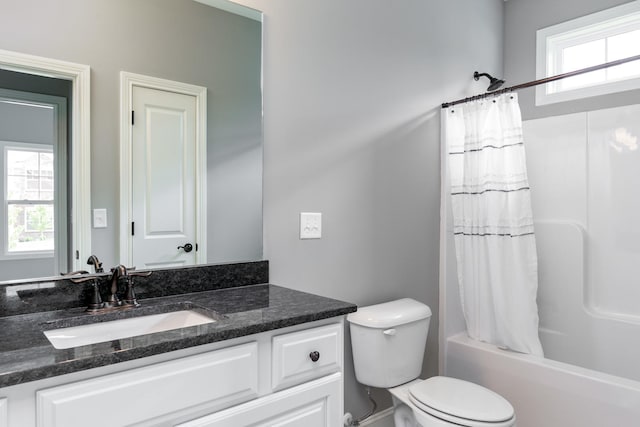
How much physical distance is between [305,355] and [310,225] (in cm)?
75

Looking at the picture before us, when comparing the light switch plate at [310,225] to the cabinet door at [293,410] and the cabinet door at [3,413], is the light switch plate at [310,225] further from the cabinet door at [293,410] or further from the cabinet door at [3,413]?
the cabinet door at [3,413]

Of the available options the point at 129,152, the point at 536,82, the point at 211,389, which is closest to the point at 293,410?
the point at 211,389

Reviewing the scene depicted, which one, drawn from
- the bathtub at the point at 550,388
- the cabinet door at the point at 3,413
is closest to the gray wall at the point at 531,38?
the bathtub at the point at 550,388

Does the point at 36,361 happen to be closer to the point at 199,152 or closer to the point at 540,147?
the point at 199,152

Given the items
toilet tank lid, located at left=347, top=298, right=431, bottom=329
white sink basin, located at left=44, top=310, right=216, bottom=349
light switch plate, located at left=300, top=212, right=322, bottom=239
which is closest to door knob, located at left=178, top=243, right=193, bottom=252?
white sink basin, located at left=44, top=310, right=216, bottom=349

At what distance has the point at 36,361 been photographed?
82 cm

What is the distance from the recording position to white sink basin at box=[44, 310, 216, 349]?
3.66 ft

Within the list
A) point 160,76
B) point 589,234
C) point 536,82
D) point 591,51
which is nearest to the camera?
point 160,76

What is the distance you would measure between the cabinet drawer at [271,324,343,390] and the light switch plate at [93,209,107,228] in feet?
2.27

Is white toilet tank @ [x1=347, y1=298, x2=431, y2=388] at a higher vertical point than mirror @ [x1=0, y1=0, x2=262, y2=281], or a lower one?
lower

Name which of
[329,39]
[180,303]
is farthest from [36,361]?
[329,39]

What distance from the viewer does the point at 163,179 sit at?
4.90ft

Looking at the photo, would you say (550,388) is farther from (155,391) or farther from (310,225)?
(155,391)

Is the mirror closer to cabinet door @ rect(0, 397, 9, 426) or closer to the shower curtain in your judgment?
cabinet door @ rect(0, 397, 9, 426)
